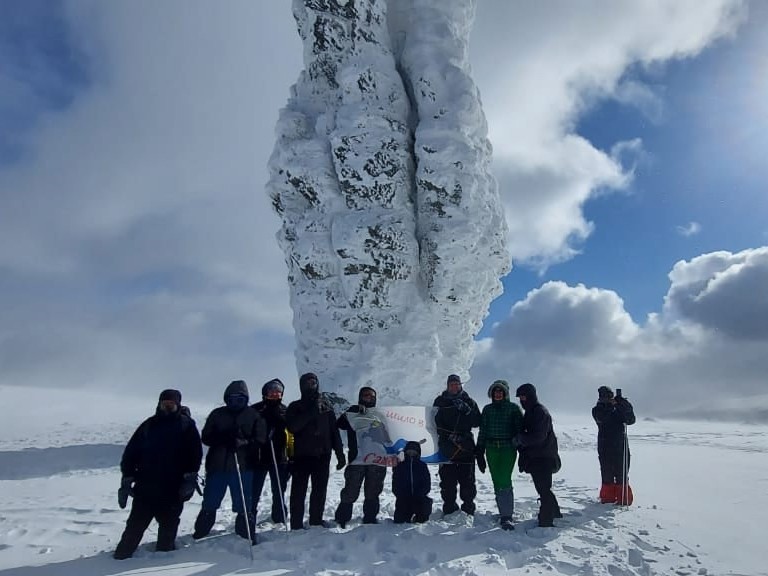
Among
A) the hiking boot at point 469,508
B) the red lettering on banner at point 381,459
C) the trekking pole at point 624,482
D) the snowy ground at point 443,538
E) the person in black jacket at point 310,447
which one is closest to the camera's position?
the snowy ground at point 443,538

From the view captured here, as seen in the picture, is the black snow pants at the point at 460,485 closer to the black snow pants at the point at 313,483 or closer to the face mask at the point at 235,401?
the black snow pants at the point at 313,483

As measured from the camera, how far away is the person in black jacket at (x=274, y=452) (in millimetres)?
5777

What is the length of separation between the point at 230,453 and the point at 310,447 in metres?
0.91

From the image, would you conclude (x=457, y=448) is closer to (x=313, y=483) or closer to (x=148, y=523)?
(x=313, y=483)

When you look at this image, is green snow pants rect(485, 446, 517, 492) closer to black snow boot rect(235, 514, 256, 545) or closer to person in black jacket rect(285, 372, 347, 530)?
person in black jacket rect(285, 372, 347, 530)

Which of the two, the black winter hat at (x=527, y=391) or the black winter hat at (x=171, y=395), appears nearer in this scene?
the black winter hat at (x=171, y=395)

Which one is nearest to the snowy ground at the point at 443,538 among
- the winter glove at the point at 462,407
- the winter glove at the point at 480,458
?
the winter glove at the point at 480,458

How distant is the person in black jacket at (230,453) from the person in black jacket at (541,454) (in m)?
3.06

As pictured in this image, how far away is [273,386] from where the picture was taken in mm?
6043

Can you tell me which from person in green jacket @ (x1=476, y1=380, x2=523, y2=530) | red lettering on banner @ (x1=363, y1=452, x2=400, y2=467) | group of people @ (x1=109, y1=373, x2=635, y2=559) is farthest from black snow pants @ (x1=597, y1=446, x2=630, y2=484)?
red lettering on banner @ (x1=363, y1=452, x2=400, y2=467)

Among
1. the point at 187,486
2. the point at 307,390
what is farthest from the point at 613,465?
the point at 187,486

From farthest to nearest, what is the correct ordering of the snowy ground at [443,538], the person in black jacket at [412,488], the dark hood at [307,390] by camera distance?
the person in black jacket at [412,488] → the dark hood at [307,390] → the snowy ground at [443,538]

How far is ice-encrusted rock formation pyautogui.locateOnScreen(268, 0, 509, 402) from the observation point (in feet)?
50.1

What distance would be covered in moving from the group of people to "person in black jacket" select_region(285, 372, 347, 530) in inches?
0.5
